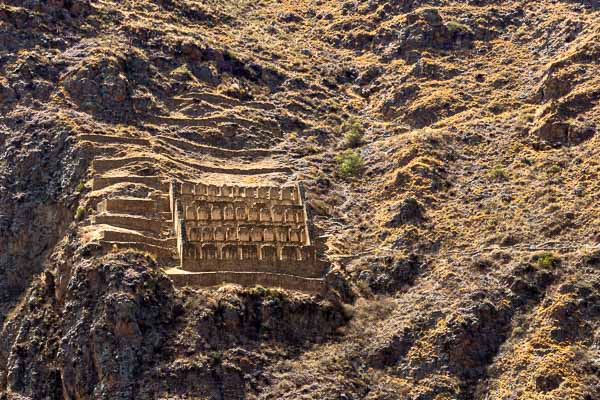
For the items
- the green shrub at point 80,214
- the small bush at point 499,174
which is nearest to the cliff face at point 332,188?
the green shrub at point 80,214

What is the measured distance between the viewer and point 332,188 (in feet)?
238

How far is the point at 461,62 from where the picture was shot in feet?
276

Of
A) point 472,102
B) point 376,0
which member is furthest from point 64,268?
point 376,0

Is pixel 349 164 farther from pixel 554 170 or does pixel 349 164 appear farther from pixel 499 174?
pixel 554 170

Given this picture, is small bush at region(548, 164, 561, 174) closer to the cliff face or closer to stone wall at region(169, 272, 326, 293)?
the cliff face

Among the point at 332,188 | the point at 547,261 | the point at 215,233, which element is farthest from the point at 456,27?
the point at 215,233

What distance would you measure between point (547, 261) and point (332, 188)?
50.1ft

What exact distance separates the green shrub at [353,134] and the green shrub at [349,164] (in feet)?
6.10

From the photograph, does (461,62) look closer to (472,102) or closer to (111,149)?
(472,102)

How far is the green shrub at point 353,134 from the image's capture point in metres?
77.4

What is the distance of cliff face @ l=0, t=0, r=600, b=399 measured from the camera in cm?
5738

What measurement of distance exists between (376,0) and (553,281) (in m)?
38.6

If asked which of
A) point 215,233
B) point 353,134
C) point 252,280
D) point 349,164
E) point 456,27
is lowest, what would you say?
point 252,280

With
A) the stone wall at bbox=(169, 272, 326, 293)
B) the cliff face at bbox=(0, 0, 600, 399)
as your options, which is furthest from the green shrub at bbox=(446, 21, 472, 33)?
the stone wall at bbox=(169, 272, 326, 293)
